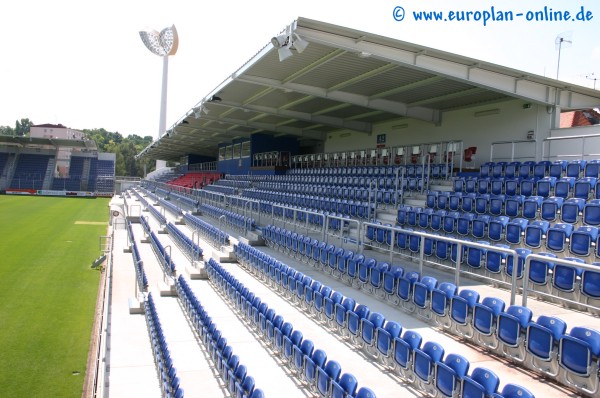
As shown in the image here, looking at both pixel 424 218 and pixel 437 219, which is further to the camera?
pixel 424 218

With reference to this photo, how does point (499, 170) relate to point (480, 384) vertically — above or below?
above

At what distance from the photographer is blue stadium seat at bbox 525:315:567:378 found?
4906mm

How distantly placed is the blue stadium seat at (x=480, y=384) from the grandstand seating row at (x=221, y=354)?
2.10 metres

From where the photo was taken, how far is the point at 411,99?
1753cm

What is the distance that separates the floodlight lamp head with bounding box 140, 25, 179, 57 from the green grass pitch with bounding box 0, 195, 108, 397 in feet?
192

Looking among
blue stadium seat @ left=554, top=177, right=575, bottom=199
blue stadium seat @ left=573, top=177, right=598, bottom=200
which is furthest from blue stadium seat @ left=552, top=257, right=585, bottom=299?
blue stadium seat @ left=554, top=177, right=575, bottom=199

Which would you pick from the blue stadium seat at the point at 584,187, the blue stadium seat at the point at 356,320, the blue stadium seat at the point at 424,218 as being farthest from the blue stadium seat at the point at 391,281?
the blue stadium seat at the point at 584,187

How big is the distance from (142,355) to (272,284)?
10.6 ft

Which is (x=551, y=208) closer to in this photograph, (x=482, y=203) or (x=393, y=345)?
(x=482, y=203)

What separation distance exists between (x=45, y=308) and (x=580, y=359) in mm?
14525

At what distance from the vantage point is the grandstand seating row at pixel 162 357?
20.8 ft

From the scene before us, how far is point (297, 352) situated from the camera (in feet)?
20.6

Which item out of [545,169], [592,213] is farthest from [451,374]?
[545,169]

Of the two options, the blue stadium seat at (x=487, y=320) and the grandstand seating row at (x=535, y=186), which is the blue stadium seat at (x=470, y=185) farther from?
the blue stadium seat at (x=487, y=320)
